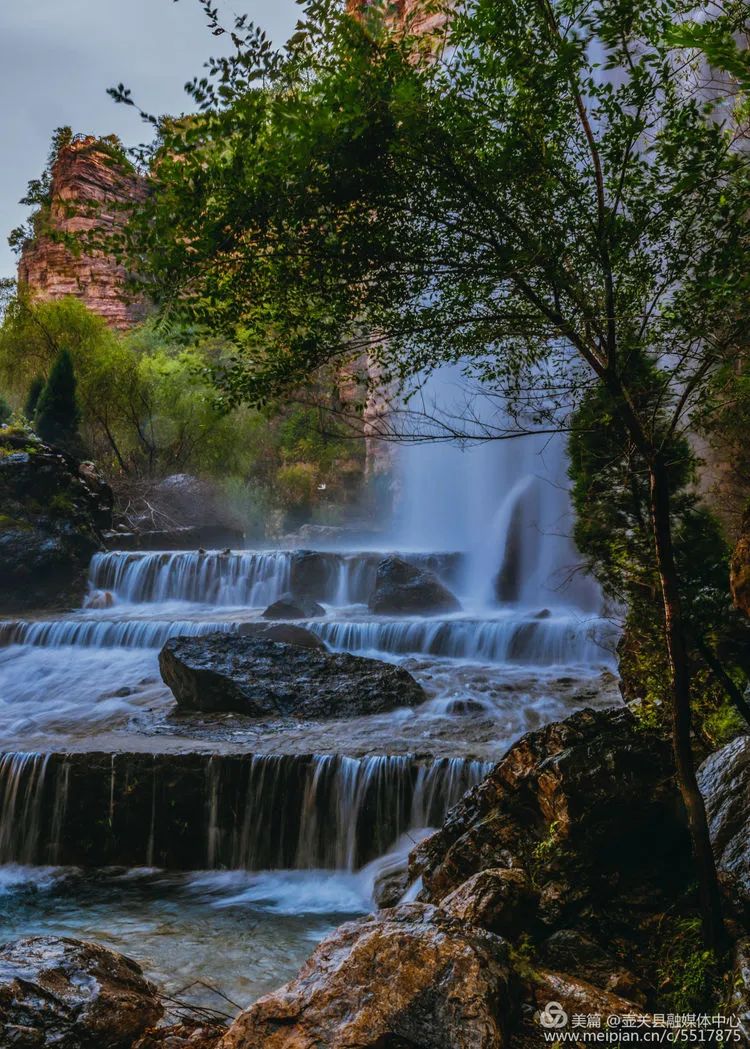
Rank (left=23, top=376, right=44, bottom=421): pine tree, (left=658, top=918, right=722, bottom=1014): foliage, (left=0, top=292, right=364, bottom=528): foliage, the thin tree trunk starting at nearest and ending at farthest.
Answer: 1. (left=658, top=918, right=722, bottom=1014): foliage
2. the thin tree trunk
3. (left=23, top=376, right=44, bottom=421): pine tree
4. (left=0, top=292, right=364, bottom=528): foliage

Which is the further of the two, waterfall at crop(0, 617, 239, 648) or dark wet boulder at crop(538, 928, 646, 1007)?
waterfall at crop(0, 617, 239, 648)

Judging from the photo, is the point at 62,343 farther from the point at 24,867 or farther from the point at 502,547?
the point at 24,867

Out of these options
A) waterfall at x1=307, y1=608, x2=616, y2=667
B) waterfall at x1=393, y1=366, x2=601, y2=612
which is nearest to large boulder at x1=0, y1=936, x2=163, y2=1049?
waterfall at x1=393, y1=366, x2=601, y2=612

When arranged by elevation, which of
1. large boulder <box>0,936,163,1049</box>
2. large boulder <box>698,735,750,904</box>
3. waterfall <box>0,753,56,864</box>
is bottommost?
waterfall <box>0,753,56,864</box>

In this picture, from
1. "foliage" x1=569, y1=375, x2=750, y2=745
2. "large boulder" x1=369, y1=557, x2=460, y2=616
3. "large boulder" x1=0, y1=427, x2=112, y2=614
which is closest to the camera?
"foliage" x1=569, y1=375, x2=750, y2=745

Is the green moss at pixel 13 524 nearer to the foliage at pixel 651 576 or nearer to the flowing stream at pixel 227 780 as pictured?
the flowing stream at pixel 227 780

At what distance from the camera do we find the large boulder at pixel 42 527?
1728 cm

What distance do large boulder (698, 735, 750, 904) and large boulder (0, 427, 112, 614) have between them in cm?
1608

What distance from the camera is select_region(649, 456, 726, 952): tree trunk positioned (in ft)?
10.9

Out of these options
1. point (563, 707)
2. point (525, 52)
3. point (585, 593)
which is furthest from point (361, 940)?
point (585, 593)

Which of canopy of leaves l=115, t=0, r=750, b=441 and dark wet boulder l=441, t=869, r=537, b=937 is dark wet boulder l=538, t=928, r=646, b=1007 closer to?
dark wet boulder l=441, t=869, r=537, b=937

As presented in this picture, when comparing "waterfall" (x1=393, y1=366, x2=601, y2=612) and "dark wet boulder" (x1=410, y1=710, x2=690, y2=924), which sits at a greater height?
"waterfall" (x1=393, y1=366, x2=601, y2=612)

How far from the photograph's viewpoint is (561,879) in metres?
4.14

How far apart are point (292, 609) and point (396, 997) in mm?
13150
